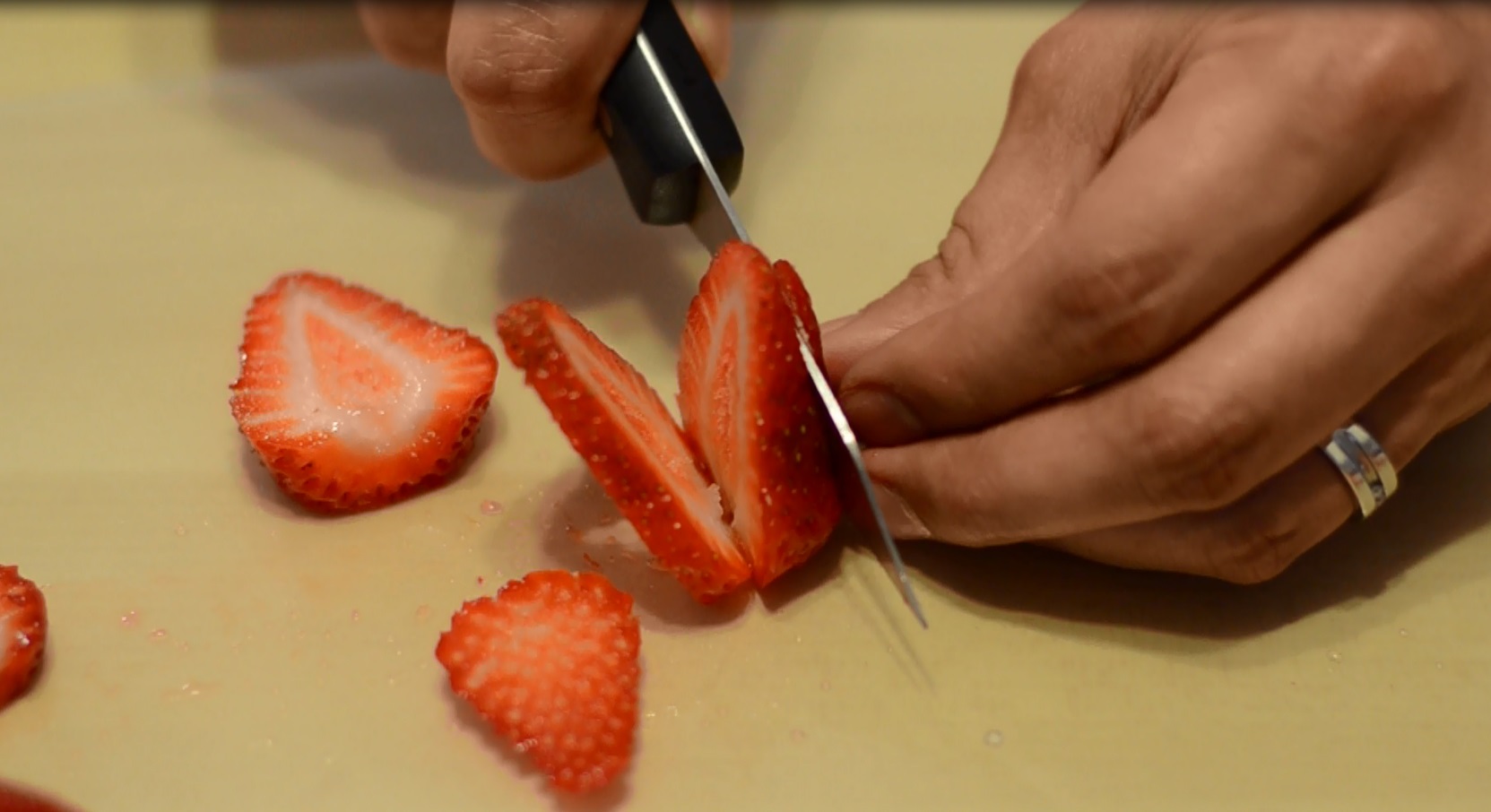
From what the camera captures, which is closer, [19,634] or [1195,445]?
[1195,445]

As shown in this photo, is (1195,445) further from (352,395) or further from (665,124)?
(352,395)

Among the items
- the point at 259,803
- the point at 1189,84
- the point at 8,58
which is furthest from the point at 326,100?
the point at 1189,84

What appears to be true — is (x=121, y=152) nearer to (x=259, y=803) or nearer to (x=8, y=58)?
(x=8, y=58)

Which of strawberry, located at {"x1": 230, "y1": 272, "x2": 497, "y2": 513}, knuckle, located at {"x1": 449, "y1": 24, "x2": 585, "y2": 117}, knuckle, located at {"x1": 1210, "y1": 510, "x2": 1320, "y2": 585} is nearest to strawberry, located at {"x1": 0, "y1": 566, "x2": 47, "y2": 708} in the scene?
strawberry, located at {"x1": 230, "y1": 272, "x2": 497, "y2": 513}

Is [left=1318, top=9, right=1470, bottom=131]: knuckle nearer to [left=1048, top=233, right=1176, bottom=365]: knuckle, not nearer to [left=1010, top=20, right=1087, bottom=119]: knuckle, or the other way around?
[left=1048, top=233, right=1176, bottom=365]: knuckle

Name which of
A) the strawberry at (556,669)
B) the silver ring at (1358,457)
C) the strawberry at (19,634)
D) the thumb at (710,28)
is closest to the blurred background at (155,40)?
the thumb at (710,28)

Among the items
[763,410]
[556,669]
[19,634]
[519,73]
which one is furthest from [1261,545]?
[19,634]
